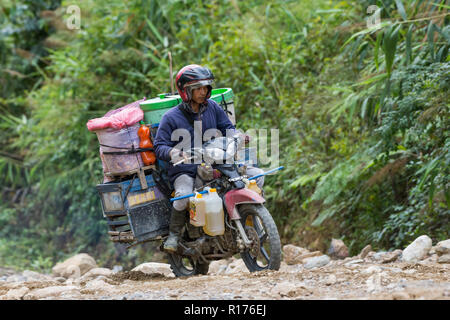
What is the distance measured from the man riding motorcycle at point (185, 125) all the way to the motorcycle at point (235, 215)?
0.18 meters

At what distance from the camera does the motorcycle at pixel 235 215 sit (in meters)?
6.07

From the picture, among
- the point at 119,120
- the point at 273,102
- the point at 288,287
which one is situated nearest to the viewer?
the point at 288,287

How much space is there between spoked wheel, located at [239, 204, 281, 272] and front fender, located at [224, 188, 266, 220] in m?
0.08

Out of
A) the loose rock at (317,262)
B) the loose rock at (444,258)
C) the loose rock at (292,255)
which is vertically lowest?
the loose rock at (292,255)

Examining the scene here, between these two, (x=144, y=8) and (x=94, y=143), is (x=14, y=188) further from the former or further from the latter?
(x=144, y=8)

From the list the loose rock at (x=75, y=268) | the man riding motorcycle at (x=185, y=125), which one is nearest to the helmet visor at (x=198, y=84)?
the man riding motorcycle at (x=185, y=125)

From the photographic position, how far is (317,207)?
30.9ft

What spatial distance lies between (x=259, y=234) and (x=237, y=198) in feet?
1.28

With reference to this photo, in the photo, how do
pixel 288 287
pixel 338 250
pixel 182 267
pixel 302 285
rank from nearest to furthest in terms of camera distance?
pixel 288 287, pixel 302 285, pixel 182 267, pixel 338 250

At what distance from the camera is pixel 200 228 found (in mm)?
6645

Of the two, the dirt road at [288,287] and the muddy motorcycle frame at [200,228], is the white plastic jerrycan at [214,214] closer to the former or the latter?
the muddy motorcycle frame at [200,228]

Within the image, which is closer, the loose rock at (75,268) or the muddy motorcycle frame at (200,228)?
the muddy motorcycle frame at (200,228)

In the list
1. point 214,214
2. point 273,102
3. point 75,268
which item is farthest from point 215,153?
point 273,102

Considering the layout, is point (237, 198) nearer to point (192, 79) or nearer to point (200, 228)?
point (200, 228)
